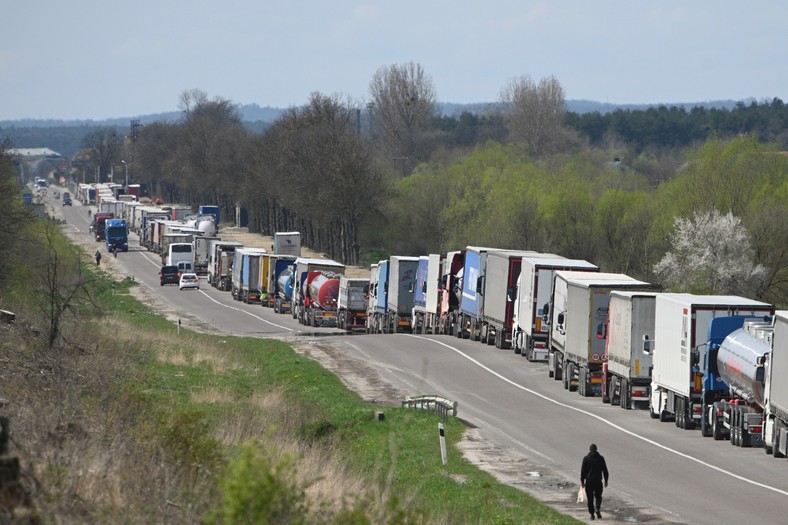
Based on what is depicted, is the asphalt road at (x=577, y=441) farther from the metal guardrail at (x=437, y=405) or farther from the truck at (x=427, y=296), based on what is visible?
the truck at (x=427, y=296)

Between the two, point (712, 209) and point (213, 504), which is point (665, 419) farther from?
point (712, 209)

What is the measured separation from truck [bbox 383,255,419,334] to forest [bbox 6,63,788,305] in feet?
48.4

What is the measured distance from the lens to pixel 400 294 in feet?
203

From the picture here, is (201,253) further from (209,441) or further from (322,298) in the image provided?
(209,441)

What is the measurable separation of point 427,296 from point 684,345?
91.7 ft

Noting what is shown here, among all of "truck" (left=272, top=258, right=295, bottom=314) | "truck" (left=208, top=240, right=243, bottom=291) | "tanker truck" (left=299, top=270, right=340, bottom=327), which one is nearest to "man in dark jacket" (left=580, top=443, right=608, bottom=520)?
"tanker truck" (left=299, top=270, right=340, bottom=327)

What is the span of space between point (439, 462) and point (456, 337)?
95.6ft

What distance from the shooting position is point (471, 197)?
342ft

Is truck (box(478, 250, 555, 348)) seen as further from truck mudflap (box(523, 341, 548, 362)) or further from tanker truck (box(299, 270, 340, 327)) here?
A: tanker truck (box(299, 270, 340, 327))

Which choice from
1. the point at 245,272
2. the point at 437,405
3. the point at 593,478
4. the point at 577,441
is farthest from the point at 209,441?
the point at 245,272

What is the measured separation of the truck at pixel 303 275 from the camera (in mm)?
70812

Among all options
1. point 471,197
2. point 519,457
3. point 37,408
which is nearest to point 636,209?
point 471,197

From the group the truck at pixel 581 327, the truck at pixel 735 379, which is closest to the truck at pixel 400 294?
the truck at pixel 581 327

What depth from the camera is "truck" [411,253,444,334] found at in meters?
57.6
